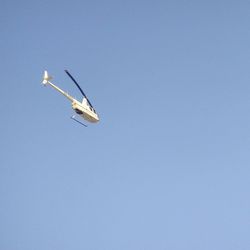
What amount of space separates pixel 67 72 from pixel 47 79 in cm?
574

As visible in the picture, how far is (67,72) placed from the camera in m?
74.4

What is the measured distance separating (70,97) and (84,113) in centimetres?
383

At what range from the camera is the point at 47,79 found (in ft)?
257

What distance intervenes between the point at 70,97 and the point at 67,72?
180 inches

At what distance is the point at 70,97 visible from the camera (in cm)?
7588

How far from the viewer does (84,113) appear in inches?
2980

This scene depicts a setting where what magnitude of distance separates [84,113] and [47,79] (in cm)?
983

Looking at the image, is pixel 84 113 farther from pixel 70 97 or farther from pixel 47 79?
pixel 47 79

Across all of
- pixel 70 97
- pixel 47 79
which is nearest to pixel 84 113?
pixel 70 97
